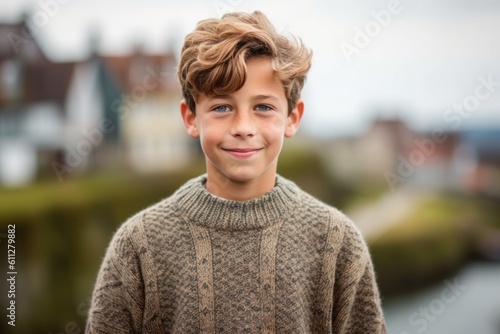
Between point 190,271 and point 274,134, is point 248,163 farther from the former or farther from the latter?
point 190,271

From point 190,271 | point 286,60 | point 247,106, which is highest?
point 286,60

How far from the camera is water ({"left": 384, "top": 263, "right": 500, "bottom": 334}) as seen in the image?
3.94 metres

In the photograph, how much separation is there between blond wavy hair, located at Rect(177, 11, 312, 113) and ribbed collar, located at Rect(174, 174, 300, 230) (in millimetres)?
A: 242

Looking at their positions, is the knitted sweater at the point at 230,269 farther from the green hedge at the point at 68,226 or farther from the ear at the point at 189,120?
the green hedge at the point at 68,226

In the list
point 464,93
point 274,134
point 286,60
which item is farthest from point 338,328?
point 464,93

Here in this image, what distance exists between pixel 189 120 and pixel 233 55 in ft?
0.83

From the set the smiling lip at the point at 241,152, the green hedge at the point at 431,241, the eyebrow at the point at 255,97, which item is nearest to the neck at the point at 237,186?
the smiling lip at the point at 241,152

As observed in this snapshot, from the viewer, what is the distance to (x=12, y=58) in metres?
3.95

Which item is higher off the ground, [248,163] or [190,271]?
[248,163]

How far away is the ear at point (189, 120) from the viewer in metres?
1.65

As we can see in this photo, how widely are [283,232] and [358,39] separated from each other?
1946mm

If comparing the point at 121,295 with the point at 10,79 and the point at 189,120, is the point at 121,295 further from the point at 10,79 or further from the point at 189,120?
the point at 10,79

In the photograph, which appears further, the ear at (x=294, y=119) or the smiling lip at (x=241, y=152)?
the ear at (x=294, y=119)

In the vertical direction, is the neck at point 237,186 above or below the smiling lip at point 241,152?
below
